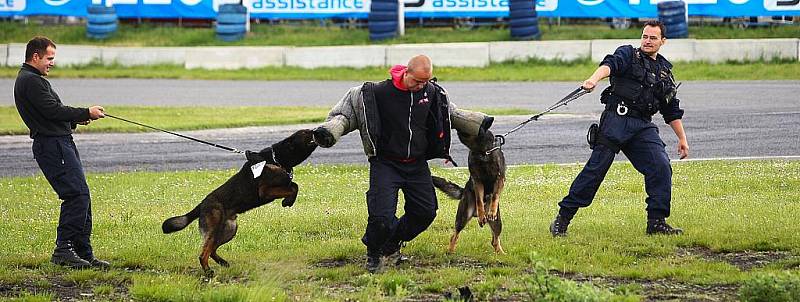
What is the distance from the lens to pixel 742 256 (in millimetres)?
8828

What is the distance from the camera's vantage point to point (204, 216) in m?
8.38

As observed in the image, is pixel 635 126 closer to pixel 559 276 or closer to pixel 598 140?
pixel 598 140

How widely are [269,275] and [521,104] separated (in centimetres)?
1366

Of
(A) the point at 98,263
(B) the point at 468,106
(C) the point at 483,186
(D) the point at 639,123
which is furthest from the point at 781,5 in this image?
(A) the point at 98,263

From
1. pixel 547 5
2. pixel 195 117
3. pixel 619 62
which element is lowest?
pixel 195 117

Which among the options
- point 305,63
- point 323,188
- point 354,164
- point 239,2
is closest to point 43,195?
point 323,188

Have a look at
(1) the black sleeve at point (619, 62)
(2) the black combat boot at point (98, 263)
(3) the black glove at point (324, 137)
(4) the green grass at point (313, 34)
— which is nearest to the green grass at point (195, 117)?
(4) the green grass at point (313, 34)

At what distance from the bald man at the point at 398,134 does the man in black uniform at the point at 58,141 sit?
1.85 m

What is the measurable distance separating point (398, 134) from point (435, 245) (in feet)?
A: 5.14

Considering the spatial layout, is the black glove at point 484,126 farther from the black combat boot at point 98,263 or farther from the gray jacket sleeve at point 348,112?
the black combat boot at point 98,263

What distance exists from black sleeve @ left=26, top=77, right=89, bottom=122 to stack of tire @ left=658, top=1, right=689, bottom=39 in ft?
71.1

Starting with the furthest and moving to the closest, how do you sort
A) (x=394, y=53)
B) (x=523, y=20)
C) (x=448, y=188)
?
(x=523, y=20) < (x=394, y=53) < (x=448, y=188)

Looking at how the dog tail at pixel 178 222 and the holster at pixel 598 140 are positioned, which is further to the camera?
the holster at pixel 598 140

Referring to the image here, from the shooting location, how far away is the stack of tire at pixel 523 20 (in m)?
29.4
